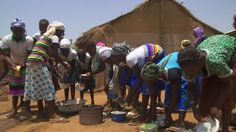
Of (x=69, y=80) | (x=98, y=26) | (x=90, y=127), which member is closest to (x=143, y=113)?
(x=90, y=127)

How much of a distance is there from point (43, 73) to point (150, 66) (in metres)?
2.19

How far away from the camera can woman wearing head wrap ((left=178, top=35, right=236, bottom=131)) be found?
3351 mm

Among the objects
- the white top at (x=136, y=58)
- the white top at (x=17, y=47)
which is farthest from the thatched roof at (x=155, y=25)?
the white top at (x=136, y=58)

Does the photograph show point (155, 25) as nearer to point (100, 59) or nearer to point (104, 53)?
point (100, 59)

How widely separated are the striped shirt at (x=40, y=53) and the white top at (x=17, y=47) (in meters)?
0.45

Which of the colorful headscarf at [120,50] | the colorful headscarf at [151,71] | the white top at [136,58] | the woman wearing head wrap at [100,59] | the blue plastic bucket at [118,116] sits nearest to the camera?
the colorful headscarf at [151,71]

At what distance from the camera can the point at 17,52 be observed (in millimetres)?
5980

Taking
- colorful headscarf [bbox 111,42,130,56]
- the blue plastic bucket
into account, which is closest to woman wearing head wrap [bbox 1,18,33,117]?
colorful headscarf [bbox 111,42,130,56]

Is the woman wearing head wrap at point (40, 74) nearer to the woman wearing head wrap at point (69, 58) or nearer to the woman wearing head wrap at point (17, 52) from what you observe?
the woman wearing head wrap at point (69, 58)

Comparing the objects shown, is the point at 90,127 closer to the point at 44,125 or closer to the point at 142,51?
the point at 44,125

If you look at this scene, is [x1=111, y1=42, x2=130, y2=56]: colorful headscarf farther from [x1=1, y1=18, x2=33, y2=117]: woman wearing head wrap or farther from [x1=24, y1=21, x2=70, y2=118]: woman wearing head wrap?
[x1=1, y1=18, x2=33, y2=117]: woman wearing head wrap

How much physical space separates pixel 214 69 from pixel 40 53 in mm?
3341

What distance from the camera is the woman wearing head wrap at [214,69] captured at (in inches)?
132

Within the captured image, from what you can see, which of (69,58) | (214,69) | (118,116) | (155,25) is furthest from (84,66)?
(155,25)
